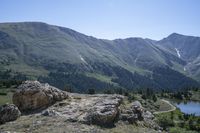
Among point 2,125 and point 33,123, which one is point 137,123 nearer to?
point 33,123

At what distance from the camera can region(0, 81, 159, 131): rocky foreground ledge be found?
2614 centimetres

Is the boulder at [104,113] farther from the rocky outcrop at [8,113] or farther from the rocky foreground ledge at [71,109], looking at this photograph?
the rocky outcrop at [8,113]

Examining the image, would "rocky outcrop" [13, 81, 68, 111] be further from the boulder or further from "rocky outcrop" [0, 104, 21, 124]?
the boulder

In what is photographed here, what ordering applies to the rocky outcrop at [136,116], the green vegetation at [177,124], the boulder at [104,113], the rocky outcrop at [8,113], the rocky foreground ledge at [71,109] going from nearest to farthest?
1. the boulder at [104,113]
2. the rocky foreground ledge at [71,109]
3. the rocky outcrop at [8,113]
4. the rocky outcrop at [136,116]
5. the green vegetation at [177,124]

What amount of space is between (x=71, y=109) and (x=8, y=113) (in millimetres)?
5679

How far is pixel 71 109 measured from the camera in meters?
28.2

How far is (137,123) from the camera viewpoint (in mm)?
28203

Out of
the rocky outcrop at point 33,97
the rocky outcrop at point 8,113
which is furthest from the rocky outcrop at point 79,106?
the rocky outcrop at point 8,113

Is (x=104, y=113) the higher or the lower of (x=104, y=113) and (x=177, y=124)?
the higher

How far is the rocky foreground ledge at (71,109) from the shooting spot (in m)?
26.1

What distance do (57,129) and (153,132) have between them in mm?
8477

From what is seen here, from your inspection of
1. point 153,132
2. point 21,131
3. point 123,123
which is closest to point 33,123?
point 21,131

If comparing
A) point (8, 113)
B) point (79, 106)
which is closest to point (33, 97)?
point (8, 113)

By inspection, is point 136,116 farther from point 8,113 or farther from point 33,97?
point 8,113
